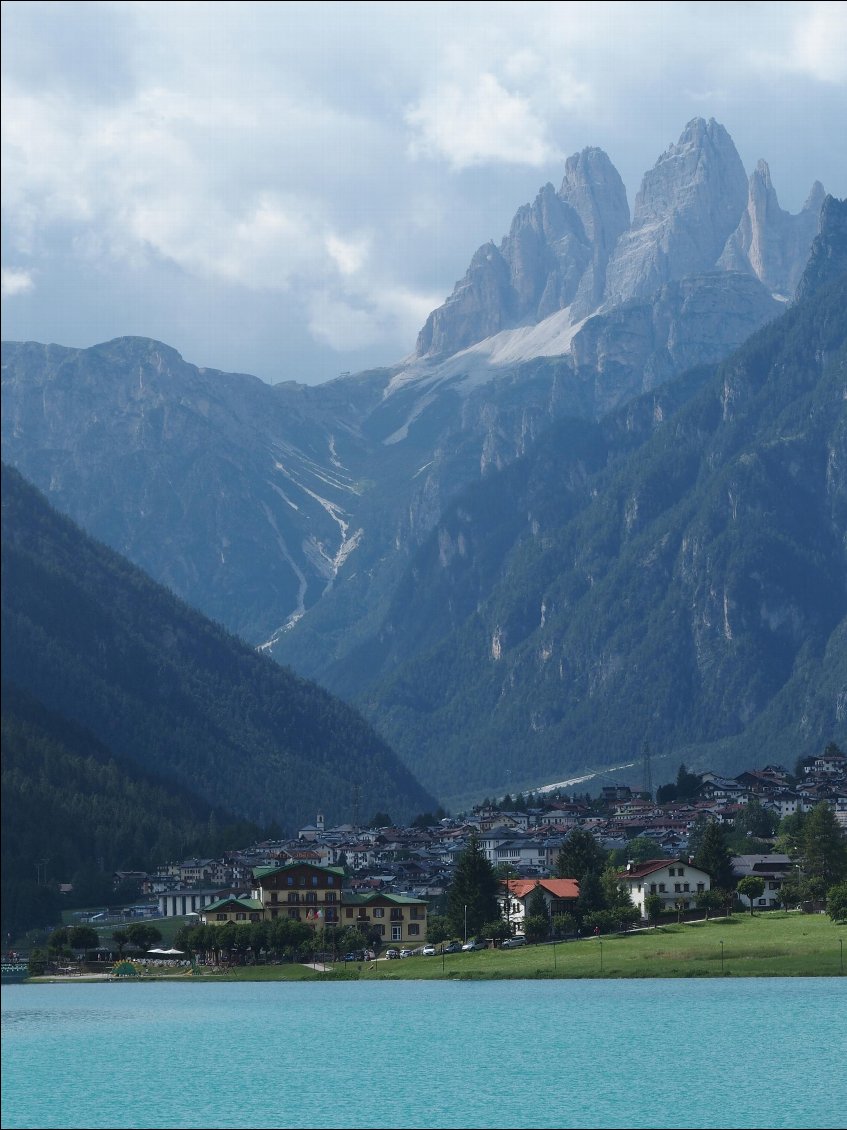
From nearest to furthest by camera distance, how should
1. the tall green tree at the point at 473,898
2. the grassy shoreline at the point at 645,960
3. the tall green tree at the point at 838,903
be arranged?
1. the grassy shoreline at the point at 645,960
2. the tall green tree at the point at 838,903
3. the tall green tree at the point at 473,898

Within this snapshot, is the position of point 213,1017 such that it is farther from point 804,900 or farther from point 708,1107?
point 804,900

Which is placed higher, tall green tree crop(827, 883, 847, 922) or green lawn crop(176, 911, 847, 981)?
tall green tree crop(827, 883, 847, 922)

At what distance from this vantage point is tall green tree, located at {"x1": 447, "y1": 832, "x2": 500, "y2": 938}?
193 m

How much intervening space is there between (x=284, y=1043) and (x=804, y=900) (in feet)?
268

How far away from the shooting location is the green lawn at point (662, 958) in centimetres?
15538

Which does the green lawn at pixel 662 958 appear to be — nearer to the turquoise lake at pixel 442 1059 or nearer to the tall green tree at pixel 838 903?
the tall green tree at pixel 838 903

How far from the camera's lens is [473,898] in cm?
19288

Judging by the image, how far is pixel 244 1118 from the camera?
311ft

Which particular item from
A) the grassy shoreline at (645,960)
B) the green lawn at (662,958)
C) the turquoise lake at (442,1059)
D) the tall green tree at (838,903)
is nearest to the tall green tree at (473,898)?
the green lawn at (662,958)

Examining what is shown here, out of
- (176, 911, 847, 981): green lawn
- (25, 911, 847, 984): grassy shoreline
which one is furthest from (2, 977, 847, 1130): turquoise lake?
(176, 911, 847, 981): green lawn

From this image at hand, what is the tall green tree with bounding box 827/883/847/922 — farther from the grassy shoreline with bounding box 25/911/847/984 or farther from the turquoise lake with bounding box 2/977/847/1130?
the turquoise lake with bounding box 2/977/847/1130

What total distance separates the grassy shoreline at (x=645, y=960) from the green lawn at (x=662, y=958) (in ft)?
0.24

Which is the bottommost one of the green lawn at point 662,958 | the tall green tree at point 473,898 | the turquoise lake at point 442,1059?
the turquoise lake at point 442,1059

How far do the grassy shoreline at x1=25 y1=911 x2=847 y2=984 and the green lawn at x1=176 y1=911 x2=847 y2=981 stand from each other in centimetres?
7
